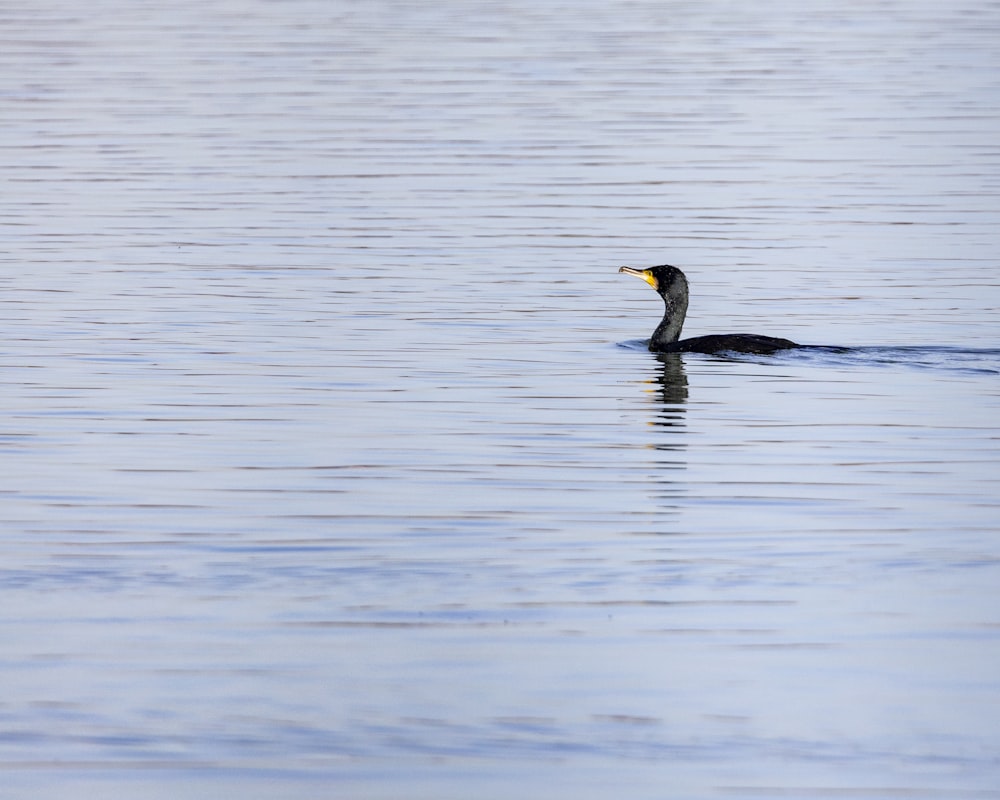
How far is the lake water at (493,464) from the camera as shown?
26.9ft

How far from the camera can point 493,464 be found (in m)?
13.0

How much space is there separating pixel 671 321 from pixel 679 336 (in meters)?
0.42

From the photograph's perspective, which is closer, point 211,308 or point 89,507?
point 89,507

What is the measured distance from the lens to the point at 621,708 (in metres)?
8.44

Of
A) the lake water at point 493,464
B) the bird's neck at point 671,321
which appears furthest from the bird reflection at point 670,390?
the bird's neck at point 671,321

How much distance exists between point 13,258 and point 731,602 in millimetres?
14287

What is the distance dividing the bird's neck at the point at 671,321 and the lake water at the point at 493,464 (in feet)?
1.00

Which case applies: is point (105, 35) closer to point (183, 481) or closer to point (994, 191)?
point (994, 191)

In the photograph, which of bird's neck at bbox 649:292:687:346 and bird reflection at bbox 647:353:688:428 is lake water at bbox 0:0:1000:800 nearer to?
bird reflection at bbox 647:353:688:428

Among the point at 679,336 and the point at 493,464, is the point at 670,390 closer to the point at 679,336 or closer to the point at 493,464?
the point at 679,336

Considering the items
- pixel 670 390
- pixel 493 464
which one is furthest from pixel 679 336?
pixel 493 464

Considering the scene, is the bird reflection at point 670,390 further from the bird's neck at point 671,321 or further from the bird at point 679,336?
the bird's neck at point 671,321

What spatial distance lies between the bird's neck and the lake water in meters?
0.31

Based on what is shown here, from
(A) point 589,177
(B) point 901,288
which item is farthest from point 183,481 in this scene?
(A) point 589,177
